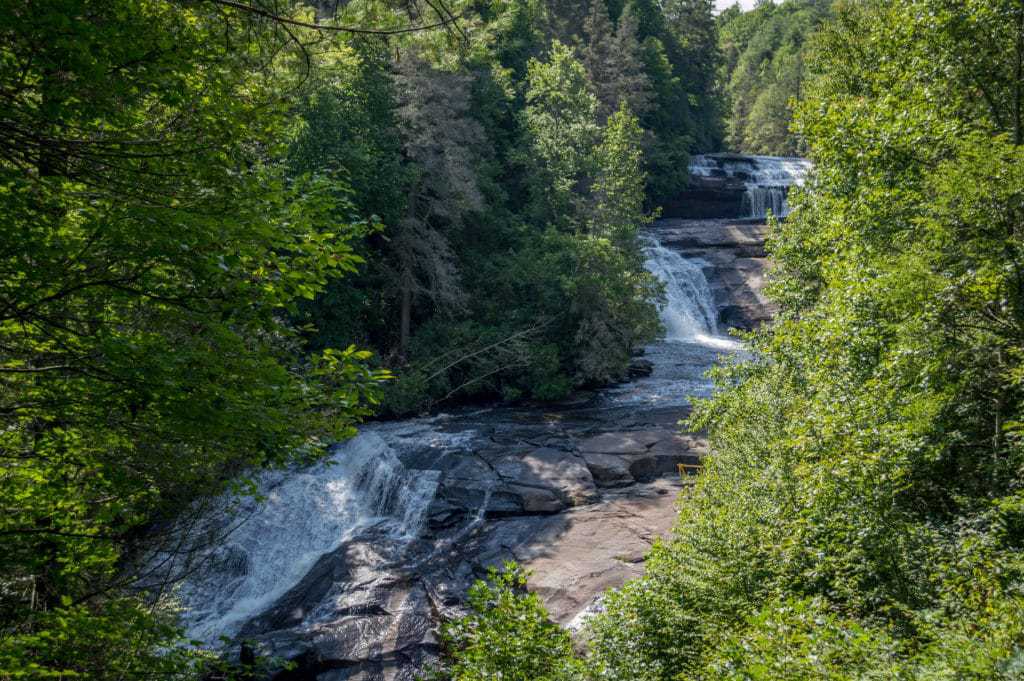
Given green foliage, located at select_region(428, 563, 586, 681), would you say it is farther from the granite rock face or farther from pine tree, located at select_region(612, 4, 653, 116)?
pine tree, located at select_region(612, 4, 653, 116)

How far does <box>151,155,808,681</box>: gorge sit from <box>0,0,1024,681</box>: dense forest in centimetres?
202

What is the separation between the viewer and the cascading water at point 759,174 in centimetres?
3919

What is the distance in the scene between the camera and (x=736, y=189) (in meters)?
40.5

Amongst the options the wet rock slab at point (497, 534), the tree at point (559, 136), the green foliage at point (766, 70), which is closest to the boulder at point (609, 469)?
the wet rock slab at point (497, 534)

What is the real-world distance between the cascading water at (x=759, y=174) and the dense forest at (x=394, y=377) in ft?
79.6

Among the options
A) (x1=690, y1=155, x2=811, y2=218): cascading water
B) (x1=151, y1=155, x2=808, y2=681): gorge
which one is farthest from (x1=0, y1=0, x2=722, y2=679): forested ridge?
(x1=690, y1=155, x2=811, y2=218): cascading water

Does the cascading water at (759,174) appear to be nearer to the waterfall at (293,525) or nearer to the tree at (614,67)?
the tree at (614,67)

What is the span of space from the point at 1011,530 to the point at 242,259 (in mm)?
7511

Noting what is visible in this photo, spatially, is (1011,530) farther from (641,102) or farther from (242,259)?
(641,102)

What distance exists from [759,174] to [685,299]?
49.5 feet

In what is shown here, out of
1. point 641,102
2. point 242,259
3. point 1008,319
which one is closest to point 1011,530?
point 1008,319

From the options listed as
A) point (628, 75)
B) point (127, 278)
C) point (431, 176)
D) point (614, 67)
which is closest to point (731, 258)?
point (614, 67)

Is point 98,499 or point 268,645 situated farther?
point 268,645

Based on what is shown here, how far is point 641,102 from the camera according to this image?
38031 millimetres
